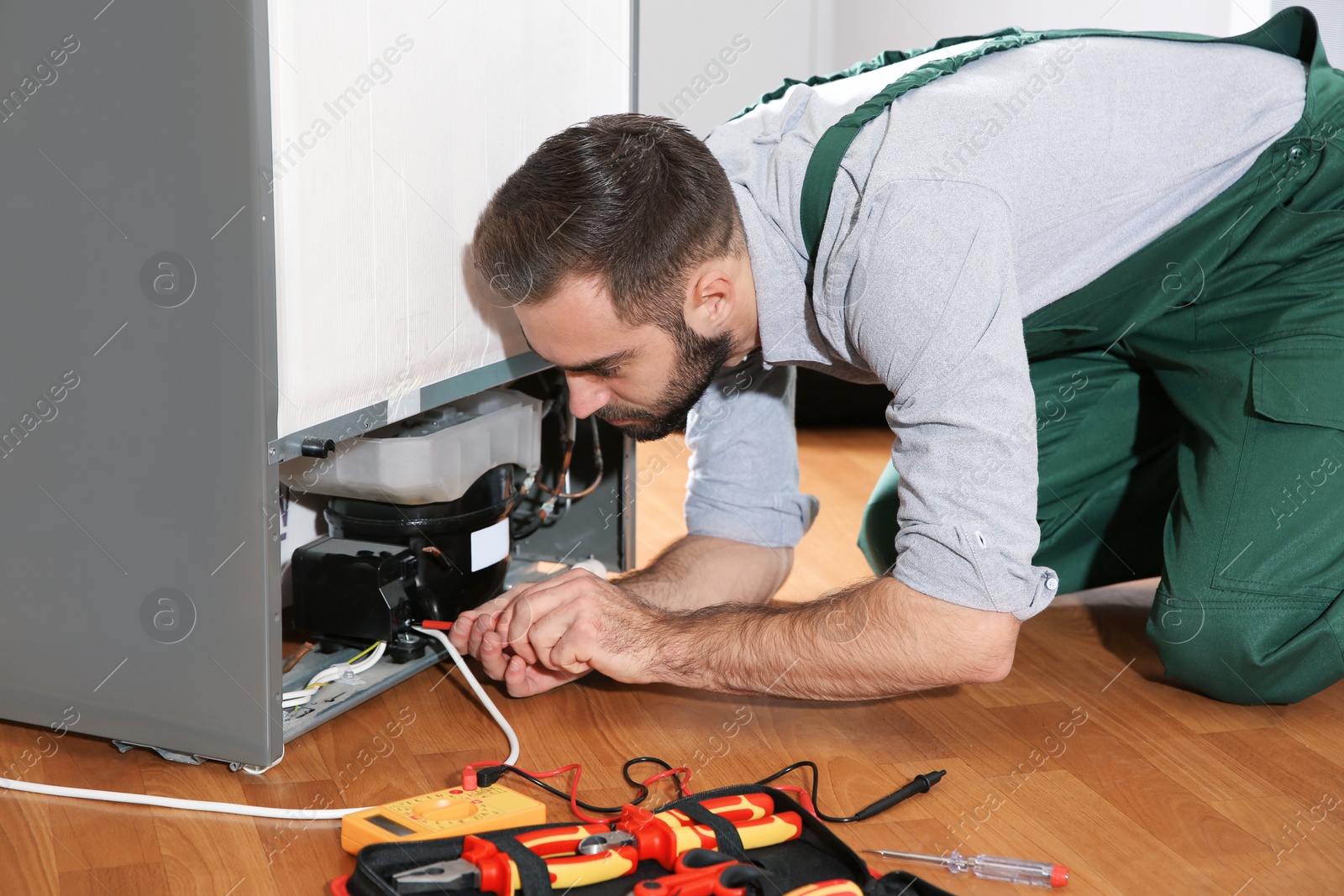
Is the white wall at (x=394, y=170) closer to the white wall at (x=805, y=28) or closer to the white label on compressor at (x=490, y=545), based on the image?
the white label on compressor at (x=490, y=545)

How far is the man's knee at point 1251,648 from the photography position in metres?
1.26

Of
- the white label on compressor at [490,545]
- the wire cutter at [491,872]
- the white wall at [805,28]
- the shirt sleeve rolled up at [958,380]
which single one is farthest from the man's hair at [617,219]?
the white wall at [805,28]

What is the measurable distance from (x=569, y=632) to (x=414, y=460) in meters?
0.25

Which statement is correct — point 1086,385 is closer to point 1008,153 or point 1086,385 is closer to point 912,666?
point 1008,153

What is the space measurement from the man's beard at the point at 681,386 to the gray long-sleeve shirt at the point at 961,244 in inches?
2.1

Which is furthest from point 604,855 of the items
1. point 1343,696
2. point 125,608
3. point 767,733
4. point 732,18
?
point 732,18

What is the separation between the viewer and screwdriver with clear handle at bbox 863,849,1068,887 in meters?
0.93

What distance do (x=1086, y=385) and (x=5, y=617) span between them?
4.12 ft

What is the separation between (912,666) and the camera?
1076mm

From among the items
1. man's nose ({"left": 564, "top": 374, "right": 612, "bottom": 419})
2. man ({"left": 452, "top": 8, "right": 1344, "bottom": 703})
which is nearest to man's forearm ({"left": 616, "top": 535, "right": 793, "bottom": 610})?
man ({"left": 452, "top": 8, "right": 1344, "bottom": 703})

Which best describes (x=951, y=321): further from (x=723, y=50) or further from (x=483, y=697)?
(x=723, y=50)

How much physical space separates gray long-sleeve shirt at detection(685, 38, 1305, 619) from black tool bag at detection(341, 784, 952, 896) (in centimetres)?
25

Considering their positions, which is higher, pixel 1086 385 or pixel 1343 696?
pixel 1086 385

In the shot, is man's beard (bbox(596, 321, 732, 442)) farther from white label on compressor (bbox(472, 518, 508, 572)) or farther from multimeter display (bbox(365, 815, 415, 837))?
multimeter display (bbox(365, 815, 415, 837))
